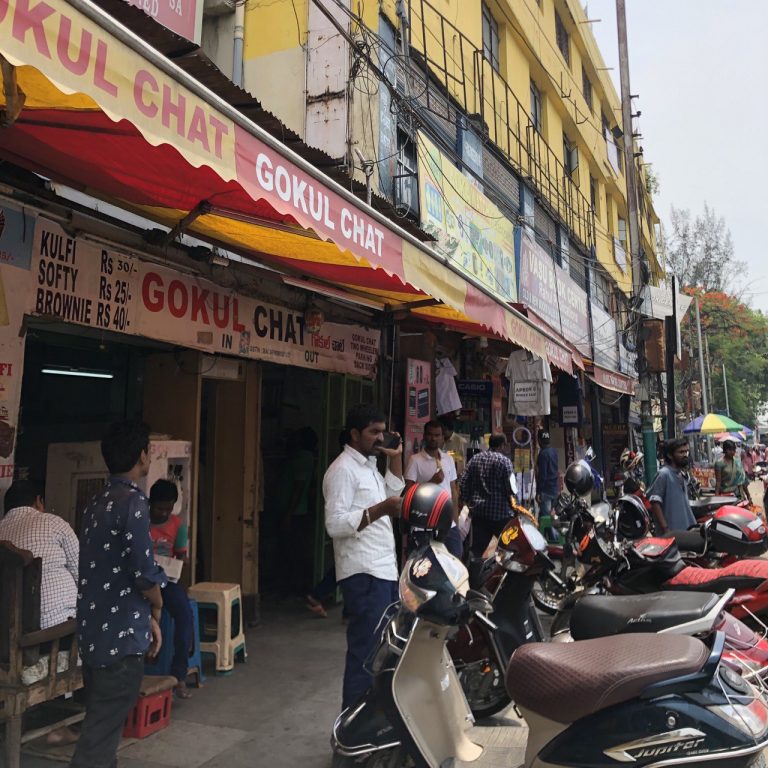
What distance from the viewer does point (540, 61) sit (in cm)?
1412

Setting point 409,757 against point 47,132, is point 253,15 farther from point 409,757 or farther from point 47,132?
point 409,757

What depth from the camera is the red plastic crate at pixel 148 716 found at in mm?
3658

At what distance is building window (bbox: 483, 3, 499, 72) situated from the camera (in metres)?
12.1

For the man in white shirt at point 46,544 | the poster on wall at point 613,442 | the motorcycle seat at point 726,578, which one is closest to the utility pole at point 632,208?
the poster on wall at point 613,442

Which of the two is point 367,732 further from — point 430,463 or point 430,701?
point 430,463

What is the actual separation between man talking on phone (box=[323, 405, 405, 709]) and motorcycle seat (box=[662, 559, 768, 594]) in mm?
1965

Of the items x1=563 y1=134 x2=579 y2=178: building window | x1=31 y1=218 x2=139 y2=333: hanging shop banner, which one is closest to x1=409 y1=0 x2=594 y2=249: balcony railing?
x1=563 y1=134 x2=579 y2=178: building window

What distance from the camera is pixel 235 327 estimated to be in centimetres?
506

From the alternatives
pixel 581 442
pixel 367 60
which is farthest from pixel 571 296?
pixel 367 60

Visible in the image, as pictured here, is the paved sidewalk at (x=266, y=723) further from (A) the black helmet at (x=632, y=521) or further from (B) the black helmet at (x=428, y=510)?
(A) the black helmet at (x=632, y=521)

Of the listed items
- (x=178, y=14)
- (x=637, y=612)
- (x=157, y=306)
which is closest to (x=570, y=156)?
(x=178, y=14)

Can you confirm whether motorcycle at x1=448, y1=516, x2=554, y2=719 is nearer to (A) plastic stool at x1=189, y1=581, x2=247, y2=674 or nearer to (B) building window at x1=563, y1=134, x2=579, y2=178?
(A) plastic stool at x1=189, y1=581, x2=247, y2=674

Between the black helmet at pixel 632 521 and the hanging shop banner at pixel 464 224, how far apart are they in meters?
2.80

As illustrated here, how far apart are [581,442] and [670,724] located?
13.5m
